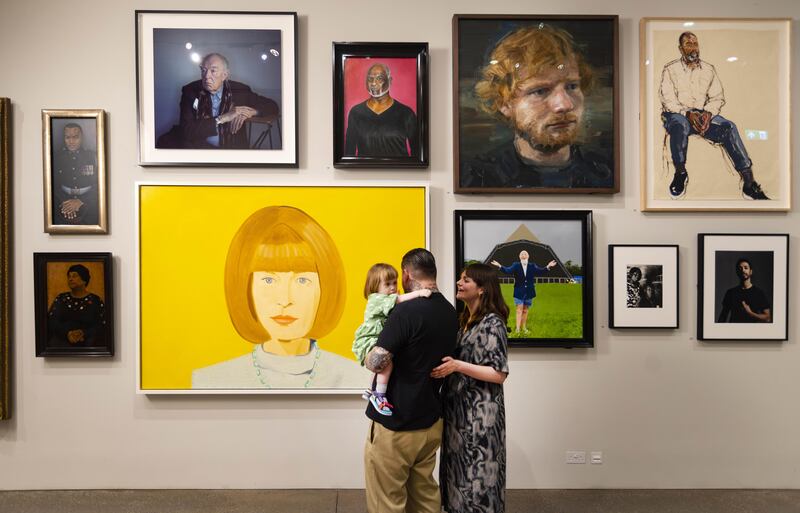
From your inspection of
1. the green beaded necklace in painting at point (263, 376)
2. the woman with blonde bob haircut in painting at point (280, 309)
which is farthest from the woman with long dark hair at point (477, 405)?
the green beaded necklace in painting at point (263, 376)

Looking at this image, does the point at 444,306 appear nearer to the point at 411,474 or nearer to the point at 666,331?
the point at 411,474

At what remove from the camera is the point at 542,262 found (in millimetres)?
3295

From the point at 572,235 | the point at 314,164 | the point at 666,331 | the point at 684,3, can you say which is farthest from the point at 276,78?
the point at 666,331

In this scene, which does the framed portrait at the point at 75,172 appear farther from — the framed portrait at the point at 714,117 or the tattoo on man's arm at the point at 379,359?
the framed portrait at the point at 714,117

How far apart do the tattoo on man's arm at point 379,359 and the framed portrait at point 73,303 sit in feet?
6.50

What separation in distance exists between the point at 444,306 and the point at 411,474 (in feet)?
2.71

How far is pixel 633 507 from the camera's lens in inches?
122

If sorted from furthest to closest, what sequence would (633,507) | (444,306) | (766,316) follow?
1. (766,316)
2. (633,507)
3. (444,306)

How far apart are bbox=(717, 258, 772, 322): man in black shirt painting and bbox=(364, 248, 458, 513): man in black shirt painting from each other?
2104 millimetres

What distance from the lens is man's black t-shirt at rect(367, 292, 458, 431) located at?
7.27 feet

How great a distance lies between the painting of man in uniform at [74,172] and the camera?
323cm

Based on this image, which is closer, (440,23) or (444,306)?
(444,306)

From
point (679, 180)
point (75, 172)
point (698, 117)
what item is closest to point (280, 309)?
point (75, 172)

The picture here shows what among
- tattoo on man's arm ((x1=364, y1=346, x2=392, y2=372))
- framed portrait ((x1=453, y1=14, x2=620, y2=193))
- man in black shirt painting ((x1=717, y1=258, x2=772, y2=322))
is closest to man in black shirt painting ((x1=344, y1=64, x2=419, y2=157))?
framed portrait ((x1=453, y1=14, x2=620, y2=193))
